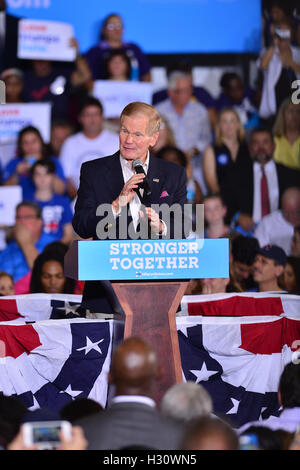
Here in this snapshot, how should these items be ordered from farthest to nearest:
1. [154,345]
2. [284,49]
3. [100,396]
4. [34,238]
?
1. [284,49]
2. [34,238]
3. [100,396]
4. [154,345]

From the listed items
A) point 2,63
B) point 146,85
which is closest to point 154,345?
point 146,85

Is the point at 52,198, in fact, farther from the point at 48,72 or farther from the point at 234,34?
the point at 234,34

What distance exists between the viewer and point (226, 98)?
893 centimetres

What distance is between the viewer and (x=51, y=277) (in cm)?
692

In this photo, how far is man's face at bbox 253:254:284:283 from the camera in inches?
274

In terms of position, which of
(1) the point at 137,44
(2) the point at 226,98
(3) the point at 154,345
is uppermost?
(1) the point at 137,44

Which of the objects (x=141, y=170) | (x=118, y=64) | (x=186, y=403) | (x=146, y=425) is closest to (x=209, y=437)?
(x=146, y=425)

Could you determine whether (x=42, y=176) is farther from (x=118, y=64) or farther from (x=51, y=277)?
(x=51, y=277)

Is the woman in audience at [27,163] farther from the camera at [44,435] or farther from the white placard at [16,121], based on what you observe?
the camera at [44,435]

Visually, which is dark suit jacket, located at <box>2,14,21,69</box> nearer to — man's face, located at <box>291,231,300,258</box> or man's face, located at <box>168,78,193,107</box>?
man's face, located at <box>168,78,193,107</box>

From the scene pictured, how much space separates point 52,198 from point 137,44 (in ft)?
6.09

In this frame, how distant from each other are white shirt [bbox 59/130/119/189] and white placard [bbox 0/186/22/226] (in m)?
0.52

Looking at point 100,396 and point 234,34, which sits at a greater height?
point 234,34

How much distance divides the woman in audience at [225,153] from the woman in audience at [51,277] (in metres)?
2.02
